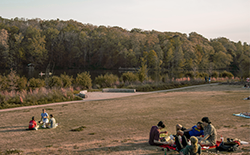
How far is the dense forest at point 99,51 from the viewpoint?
8762 cm

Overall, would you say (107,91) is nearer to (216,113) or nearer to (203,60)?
(216,113)

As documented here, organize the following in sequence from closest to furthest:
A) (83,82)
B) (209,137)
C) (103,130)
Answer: (209,137), (103,130), (83,82)

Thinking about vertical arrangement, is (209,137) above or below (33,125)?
below

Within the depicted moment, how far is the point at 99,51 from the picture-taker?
105500 millimetres

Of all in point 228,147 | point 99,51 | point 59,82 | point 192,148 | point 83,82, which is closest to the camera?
point 192,148

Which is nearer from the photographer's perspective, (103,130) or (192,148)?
(192,148)

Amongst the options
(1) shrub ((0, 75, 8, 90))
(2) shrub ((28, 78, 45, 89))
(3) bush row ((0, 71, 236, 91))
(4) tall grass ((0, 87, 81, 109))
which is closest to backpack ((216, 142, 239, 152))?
(4) tall grass ((0, 87, 81, 109))

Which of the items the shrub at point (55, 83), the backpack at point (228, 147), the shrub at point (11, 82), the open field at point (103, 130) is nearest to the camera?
the backpack at point (228, 147)

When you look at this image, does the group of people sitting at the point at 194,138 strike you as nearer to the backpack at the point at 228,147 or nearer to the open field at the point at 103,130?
the backpack at the point at 228,147

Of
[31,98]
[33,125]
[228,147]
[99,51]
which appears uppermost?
[99,51]

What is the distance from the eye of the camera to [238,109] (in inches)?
529

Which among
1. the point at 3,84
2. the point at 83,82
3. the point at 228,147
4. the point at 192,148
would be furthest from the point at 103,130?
the point at 83,82

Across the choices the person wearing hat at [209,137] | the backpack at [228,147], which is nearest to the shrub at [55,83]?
the person wearing hat at [209,137]

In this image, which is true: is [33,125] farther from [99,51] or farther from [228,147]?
[99,51]
